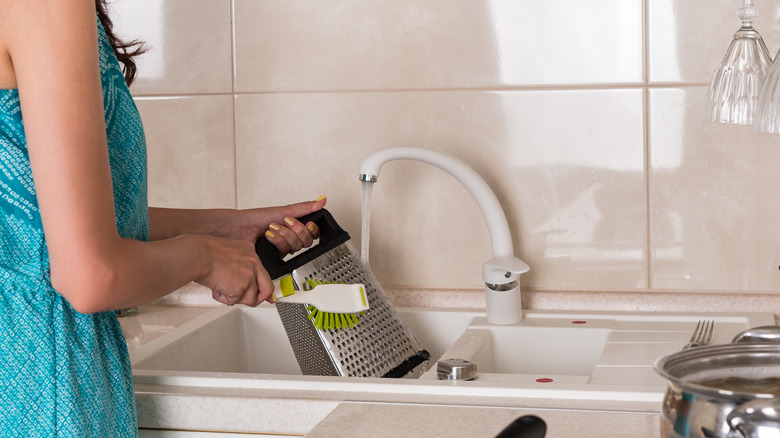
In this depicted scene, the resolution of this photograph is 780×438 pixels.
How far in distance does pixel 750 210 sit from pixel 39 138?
0.98 meters

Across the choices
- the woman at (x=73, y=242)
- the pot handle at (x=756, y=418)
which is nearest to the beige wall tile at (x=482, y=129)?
the woman at (x=73, y=242)

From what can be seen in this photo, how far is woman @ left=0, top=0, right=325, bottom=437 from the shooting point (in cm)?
71

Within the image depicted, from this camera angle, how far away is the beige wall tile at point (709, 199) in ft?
4.25

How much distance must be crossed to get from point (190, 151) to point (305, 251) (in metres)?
0.39

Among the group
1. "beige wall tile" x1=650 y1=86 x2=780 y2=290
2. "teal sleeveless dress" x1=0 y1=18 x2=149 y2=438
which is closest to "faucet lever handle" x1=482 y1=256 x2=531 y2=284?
"beige wall tile" x1=650 y1=86 x2=780 y2=290

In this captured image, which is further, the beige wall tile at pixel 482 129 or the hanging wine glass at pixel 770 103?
the beige wall tile at pixel 482 129

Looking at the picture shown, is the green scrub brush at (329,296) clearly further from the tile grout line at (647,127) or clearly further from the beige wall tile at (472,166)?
the tile grout line at (647,127)

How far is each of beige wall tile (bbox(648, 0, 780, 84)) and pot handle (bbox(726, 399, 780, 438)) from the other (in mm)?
913

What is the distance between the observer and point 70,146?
720 millimetres

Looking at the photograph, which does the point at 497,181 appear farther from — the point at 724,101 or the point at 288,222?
the point at 724,101

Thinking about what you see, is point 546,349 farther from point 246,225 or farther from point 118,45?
point 118,45

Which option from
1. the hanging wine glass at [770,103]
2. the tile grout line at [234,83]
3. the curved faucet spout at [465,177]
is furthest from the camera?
the tile grout line at [234,83]

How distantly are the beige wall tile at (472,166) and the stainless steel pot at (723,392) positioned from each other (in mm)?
787

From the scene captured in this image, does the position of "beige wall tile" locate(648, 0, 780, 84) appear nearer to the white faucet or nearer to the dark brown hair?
the white faucet
